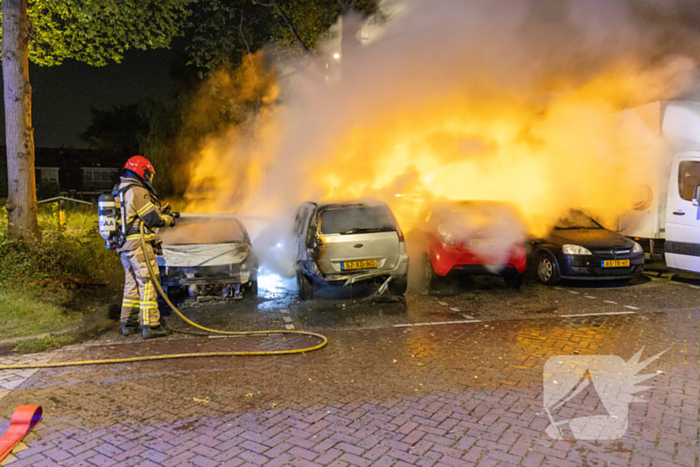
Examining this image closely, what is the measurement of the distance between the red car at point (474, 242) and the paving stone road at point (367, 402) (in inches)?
77.2

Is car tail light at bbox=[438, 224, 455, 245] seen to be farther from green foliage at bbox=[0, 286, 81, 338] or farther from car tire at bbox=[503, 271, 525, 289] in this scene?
green foliage at bbox=[0, 286, 81, 338]

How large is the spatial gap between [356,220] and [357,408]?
14.1ft

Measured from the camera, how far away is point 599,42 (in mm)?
11672

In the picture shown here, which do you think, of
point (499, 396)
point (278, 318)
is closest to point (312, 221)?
point (278, 318)

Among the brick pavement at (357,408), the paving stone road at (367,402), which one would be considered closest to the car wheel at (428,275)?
the paving stone road at (367,402)

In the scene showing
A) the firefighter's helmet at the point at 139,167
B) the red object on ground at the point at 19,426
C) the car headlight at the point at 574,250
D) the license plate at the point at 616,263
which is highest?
the firefighter's helmet at the point at 139,167

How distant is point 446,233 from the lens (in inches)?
337

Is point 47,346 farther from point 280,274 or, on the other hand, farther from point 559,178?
point 559,178

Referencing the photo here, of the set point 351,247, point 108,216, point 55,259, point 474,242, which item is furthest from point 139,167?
point 474,242

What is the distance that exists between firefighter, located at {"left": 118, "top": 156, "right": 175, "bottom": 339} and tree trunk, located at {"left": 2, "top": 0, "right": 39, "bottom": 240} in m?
3.77

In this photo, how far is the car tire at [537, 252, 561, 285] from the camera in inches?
360

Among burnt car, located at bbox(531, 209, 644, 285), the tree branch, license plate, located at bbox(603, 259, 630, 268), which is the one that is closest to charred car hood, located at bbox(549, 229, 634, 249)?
burnt car, located at bbox(531, 209, 644, 285)

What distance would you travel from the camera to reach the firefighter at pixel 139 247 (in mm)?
5988

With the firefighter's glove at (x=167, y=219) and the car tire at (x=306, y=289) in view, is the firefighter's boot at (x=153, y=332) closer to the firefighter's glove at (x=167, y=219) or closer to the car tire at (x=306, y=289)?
the firefighter's glove at (x=167, y=219)
